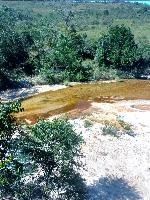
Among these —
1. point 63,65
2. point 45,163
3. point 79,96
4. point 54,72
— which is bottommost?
point 79,96

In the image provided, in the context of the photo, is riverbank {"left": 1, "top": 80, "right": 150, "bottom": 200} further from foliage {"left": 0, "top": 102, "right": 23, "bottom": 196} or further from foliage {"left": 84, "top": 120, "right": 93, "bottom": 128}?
foliage {"left": 0, "top": 102, "right": 23, "bottom": 196}

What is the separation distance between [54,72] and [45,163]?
90.9 ft

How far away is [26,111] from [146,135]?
36.1 feet

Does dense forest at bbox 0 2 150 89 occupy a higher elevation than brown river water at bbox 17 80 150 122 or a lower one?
higher

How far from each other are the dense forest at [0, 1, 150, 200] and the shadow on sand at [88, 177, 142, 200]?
2.54 ft

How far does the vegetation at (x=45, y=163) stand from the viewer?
21.6 metres

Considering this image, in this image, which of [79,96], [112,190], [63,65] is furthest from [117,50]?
[112,190]

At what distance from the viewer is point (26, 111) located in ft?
122

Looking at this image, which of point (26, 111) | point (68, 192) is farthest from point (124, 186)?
point (26, 111)

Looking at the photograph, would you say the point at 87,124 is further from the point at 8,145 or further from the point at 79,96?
the point at 8,145

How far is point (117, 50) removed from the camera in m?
52.3

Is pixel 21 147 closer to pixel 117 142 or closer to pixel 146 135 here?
pixel 117 142

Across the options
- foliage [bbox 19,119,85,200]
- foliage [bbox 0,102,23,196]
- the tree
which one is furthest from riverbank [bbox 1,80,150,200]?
the tree

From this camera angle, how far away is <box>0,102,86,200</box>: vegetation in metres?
21.6
